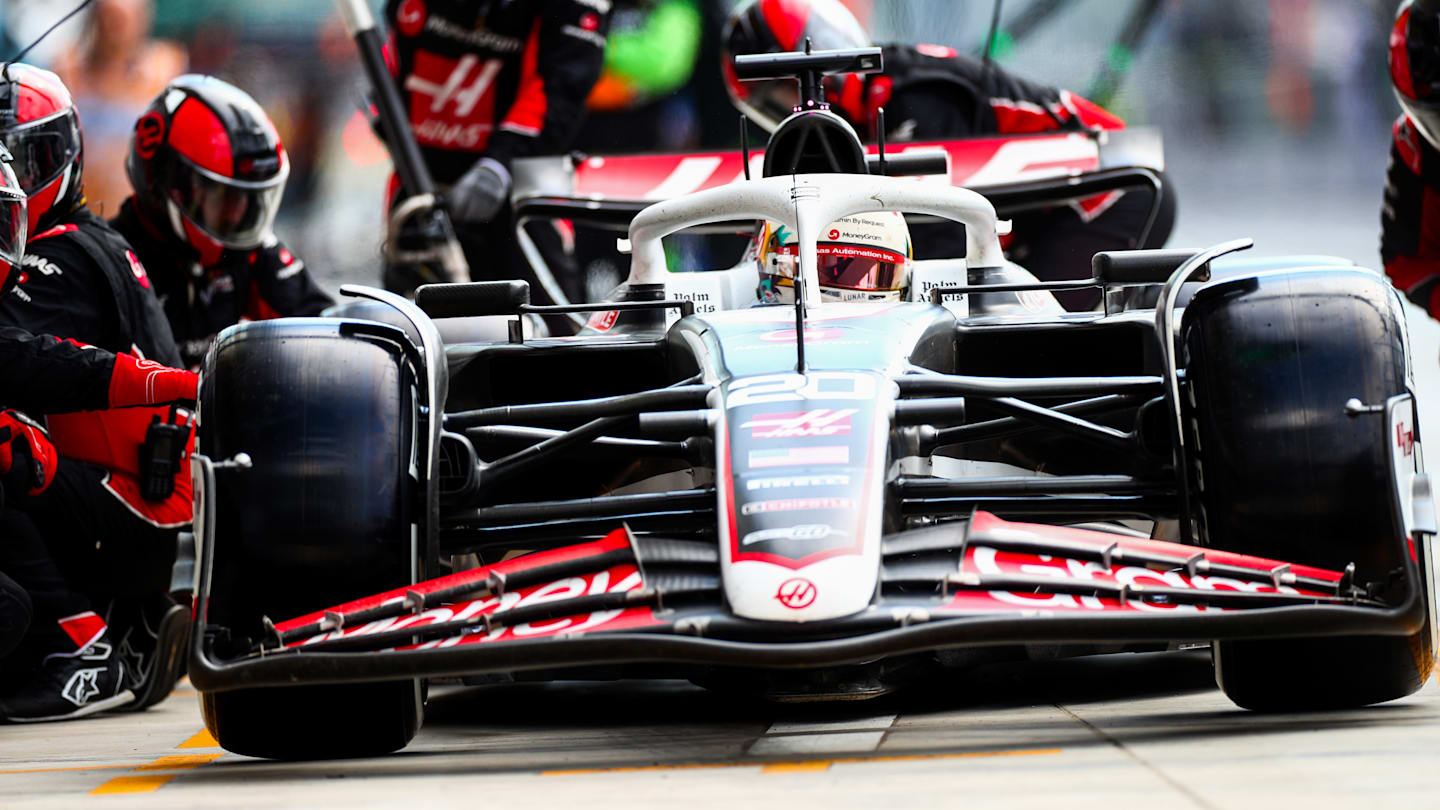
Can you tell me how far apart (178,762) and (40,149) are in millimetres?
2292

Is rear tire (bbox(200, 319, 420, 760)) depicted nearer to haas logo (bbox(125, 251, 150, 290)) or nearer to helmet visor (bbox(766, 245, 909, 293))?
helmet visor (bbox(766, 245, 909, 293))

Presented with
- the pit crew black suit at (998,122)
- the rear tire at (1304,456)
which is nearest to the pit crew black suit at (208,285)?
the pit crew black suit at (998,122)

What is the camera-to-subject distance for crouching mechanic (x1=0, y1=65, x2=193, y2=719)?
14.5ft

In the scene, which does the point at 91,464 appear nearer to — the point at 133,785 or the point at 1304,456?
the point at 133,785

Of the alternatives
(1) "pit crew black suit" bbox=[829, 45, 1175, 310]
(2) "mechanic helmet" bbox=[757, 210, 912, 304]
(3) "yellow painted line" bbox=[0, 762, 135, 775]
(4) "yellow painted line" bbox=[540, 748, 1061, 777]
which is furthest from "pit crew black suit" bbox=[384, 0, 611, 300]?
(4) "yellow painted line" bbox=[540, 748, 1061, 777]

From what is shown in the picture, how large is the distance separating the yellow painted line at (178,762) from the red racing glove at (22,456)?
1238mm

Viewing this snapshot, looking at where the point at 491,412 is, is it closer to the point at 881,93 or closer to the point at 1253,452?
the point at 1253,452

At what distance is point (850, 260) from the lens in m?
4.27

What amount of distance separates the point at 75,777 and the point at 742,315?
5.14 feet

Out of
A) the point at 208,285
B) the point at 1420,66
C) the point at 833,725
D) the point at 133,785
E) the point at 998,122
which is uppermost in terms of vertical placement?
the point at 1420,66

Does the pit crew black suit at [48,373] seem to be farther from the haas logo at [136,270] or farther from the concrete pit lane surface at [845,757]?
the concrete pit lane surface at [845,757]

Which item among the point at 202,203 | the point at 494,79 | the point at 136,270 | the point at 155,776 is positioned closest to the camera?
the point at 155,776

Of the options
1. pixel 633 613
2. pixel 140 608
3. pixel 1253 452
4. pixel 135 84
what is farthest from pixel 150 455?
pixel 135 84

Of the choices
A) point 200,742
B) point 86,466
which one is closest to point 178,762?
point 200,742
